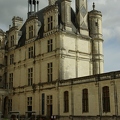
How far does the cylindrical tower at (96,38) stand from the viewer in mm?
36656

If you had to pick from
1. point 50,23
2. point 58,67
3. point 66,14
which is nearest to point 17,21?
point 50,23

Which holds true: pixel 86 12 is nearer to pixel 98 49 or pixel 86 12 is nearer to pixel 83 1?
pixel 83 1

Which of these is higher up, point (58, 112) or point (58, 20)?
point (58, 20)

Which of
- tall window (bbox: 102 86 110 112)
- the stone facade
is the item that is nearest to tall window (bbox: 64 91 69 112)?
the stone facade

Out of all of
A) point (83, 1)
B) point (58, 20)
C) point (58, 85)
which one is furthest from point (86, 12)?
point (58, 85)

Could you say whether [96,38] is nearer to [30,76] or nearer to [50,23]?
[50,23]

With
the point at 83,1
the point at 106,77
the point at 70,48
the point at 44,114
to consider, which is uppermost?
the point at 83,1

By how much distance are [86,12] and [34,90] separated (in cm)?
1294

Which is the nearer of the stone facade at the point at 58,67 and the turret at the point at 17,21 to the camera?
the stone facade at the point at 58,67

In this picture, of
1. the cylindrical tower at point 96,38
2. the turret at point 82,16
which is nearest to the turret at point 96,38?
the cylindrical tower at point 96,38

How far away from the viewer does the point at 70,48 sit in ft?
113

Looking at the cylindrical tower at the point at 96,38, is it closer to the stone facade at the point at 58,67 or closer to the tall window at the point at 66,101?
the stone facade at the point at 58,67

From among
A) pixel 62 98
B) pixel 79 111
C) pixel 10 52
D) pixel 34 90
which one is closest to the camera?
pixel 79 111

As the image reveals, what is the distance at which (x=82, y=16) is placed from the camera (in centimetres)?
3769
